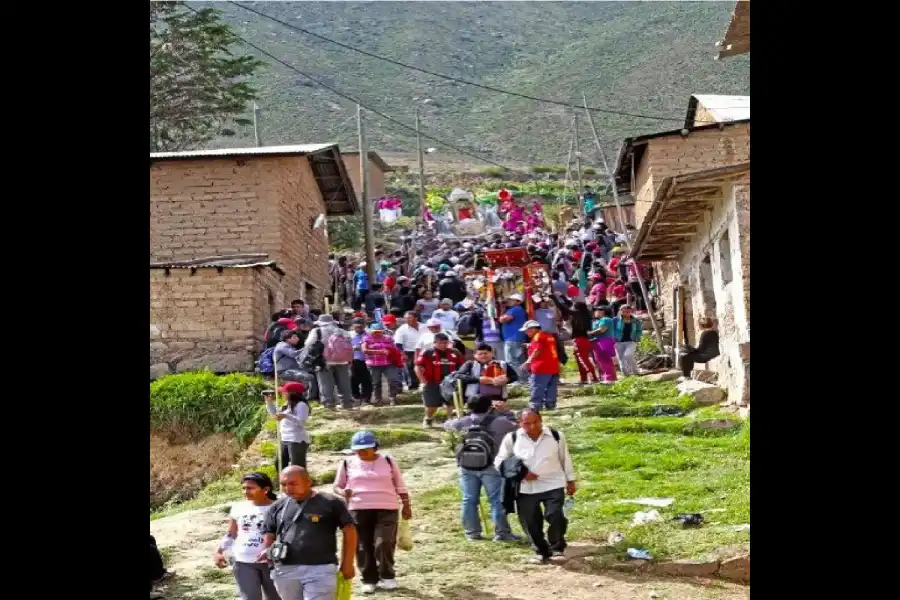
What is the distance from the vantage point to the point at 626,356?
2234 centimetres

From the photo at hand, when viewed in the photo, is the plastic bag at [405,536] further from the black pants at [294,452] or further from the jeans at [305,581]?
the black pants at [294,452]

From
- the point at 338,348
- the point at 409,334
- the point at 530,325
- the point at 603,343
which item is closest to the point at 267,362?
the point at 338,348

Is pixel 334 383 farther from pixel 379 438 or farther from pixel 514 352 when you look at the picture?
pixel 514 352

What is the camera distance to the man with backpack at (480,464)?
12555mm

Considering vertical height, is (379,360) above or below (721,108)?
below

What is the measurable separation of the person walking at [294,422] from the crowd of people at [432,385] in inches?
0.7

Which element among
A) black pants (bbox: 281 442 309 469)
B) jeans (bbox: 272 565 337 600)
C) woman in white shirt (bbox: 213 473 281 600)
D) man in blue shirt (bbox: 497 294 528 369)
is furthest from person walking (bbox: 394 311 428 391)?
jeans (bbox: 272 565 337 600)

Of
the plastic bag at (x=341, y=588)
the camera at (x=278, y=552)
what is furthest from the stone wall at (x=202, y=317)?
the camera at (x=278, y=552)

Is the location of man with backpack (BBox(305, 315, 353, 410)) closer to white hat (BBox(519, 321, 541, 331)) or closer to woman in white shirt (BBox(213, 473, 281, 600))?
white hat (BBox(519, 321, 541, 331))

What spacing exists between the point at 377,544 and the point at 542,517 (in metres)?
1.68
